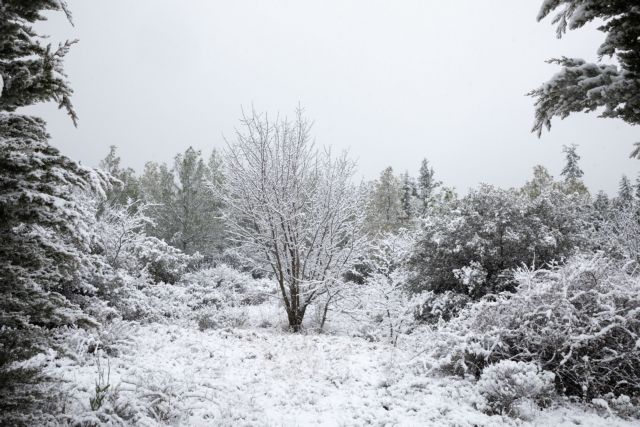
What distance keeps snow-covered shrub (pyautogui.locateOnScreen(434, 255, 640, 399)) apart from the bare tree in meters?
4.90

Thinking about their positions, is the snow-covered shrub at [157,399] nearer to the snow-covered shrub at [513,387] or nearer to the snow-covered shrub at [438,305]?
the snow-covered shrub at [513,387]

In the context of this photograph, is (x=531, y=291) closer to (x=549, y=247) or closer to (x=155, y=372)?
(x=549, y=247)

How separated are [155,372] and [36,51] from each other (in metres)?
4.34

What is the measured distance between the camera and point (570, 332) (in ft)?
15.9

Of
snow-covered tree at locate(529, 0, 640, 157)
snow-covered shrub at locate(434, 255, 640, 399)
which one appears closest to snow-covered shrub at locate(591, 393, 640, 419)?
snow-covered shrub at locate(434, 255, 640, 399)

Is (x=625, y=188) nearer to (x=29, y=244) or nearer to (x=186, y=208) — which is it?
(x=186, y=208)

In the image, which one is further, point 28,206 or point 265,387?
point 265,387

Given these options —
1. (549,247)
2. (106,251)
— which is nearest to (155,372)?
(106,251)

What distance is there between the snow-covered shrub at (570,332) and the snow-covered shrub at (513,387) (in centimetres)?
36

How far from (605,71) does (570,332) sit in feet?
11.3

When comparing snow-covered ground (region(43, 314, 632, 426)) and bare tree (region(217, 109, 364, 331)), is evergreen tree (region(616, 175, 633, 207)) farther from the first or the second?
snow-covered ground (region(43, 314, 632, 426))

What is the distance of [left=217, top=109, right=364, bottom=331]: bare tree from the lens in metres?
10.3

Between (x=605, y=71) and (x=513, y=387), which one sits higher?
(x=605, y=71)

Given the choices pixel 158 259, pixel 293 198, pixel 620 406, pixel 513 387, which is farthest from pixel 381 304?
pixel 620 406
